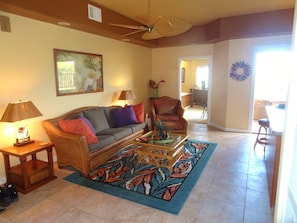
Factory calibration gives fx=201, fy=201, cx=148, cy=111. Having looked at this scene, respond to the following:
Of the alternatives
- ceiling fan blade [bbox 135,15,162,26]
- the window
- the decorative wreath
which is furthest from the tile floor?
the window

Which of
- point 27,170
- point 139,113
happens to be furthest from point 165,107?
point 27,170

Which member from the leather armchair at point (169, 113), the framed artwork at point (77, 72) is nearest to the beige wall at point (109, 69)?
the framed artwork at point (77, 72)

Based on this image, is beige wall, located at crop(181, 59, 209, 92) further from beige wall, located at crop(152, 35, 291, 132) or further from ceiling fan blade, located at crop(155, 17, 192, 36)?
ceiling fan blade, located at crop(155, 17, 192, 36)

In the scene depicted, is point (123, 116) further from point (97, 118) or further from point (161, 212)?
point (161, 212)

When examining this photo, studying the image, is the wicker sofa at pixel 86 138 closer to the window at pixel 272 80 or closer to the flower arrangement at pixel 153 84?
the flower arrangement at pixel 153 84

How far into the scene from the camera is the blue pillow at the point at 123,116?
4.53 meters

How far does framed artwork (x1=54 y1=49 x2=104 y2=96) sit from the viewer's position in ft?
12.4

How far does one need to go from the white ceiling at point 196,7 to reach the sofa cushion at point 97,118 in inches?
82.5

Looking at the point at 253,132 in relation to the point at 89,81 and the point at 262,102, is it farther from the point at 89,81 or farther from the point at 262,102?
the point at 89,81

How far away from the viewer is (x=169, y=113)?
5.46 m

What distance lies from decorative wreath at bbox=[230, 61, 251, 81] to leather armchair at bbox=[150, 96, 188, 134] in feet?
5.43

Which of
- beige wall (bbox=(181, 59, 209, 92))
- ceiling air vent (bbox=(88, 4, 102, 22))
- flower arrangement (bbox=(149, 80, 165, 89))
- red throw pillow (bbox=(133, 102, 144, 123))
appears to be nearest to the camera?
ceiling air vent (bbox=(88, 4, 102, 22))

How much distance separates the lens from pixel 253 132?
17.9 ft

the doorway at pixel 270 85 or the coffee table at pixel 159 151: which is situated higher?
the doorway at pixel 270 85
